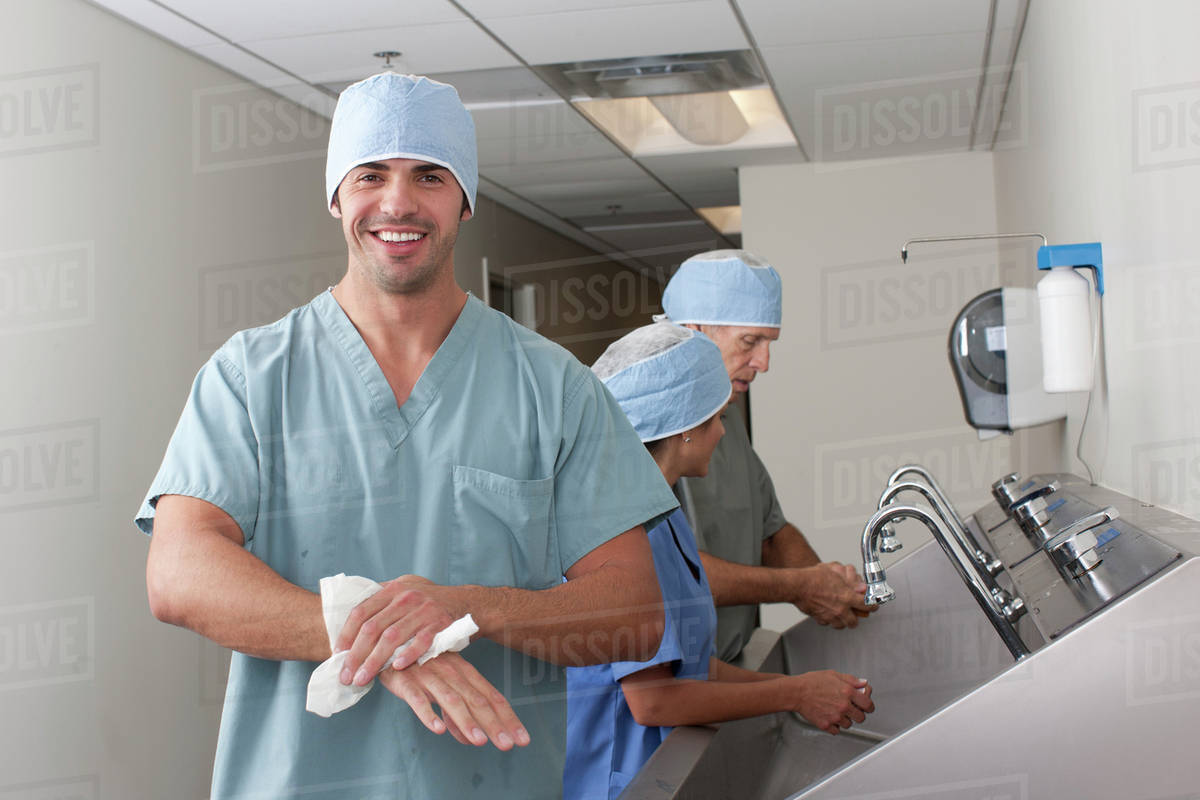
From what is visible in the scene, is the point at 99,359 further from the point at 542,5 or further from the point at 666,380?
the point at 666,380

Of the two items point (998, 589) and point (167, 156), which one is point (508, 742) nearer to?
point (998, 589)

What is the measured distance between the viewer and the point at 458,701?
0.84 meters

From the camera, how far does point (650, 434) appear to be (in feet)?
4.67

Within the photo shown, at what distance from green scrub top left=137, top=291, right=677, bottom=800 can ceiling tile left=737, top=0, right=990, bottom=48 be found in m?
1.82

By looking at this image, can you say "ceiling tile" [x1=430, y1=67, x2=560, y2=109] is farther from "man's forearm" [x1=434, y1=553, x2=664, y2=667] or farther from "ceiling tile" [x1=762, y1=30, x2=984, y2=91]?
"man's forearm" [x1=434, y1=553, x2=664, y2=667]

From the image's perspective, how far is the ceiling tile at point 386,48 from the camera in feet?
8.95

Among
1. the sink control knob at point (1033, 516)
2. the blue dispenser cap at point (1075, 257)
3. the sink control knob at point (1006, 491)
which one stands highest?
the blue dispenser cap at point (1075, 257)

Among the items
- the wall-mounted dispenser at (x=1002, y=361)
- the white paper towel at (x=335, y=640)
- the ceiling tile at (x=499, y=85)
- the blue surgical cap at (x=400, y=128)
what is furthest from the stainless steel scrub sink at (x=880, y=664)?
the ceiling tile at (x=499, y=85)

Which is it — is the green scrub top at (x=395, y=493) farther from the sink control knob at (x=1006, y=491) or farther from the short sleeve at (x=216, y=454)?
the sink control knob at (x=1006, y=491)

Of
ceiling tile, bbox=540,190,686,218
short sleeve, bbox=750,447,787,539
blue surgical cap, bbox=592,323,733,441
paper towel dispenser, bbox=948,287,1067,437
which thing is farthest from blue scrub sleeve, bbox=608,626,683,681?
ceiling tile, bbox=540,190,686,218

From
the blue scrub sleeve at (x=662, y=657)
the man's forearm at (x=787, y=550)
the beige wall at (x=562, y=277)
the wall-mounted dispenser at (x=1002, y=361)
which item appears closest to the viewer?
the blue scrub sleeve at (x=662, y=657)

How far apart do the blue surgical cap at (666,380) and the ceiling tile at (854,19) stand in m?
1.39

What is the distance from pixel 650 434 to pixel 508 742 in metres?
0.65

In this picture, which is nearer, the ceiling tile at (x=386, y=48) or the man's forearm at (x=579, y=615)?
the man's forearm at (x=579, y=615)
